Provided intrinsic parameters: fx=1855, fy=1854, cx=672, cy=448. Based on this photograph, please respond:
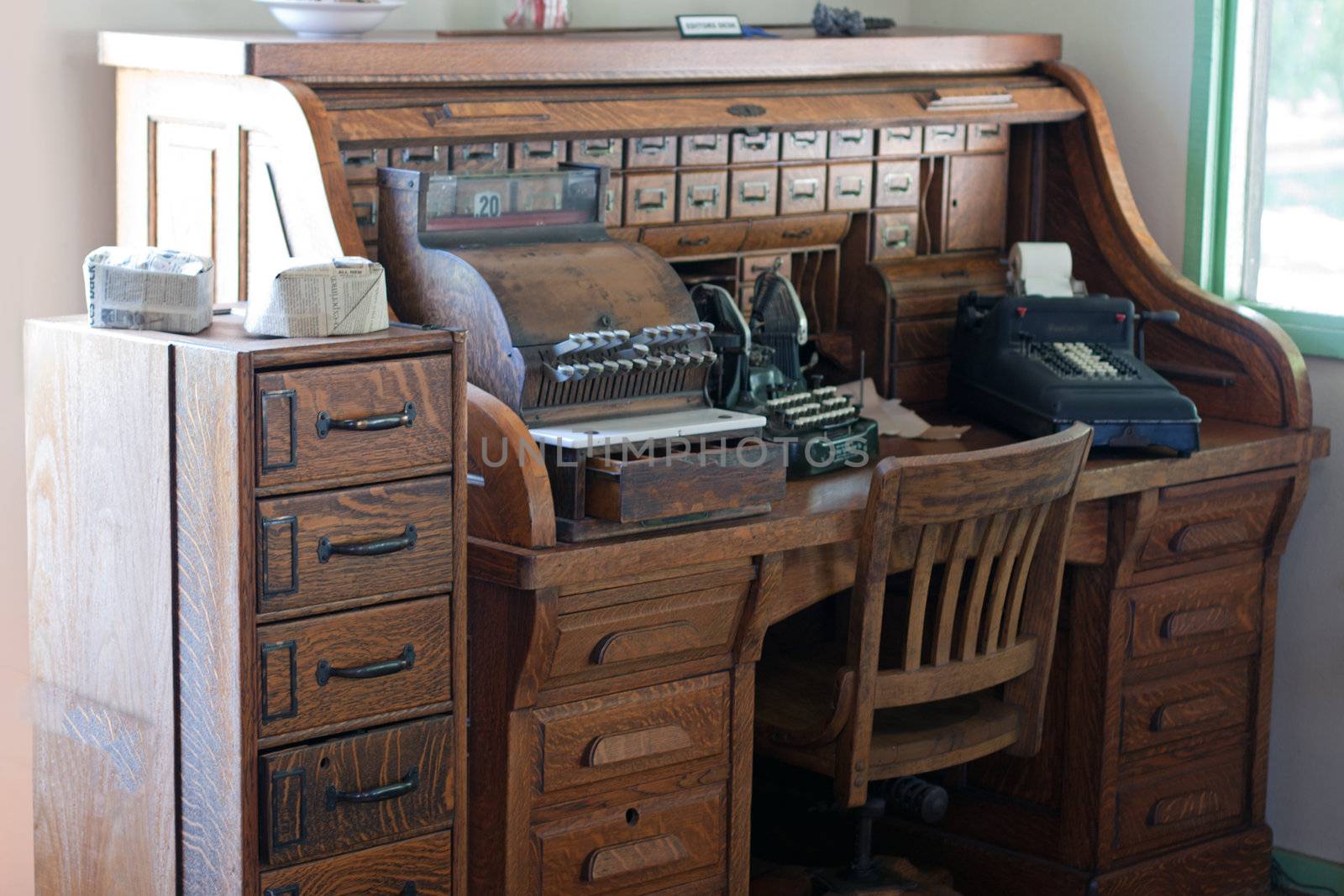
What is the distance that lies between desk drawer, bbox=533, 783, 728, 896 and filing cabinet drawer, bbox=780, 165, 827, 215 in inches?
49.4

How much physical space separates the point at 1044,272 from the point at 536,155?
46.9 inches

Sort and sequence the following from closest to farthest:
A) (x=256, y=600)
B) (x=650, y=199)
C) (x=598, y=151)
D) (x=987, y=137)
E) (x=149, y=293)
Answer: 1. (x=256, y=600)
2. (x=149, y=293)
3. (x=598, y=151)
4. (x=650, y=199)
5. (x=987, y=137)

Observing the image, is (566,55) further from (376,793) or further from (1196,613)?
(1196,613)

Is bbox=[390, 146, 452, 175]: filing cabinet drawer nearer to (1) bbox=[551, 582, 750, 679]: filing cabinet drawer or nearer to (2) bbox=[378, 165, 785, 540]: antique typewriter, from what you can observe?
(2) bbox=[378, 165, 785, 540]: antique typewriter

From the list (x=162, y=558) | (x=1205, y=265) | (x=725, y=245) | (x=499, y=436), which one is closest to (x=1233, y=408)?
(x=1205, y=265)

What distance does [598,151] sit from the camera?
3.44 meters

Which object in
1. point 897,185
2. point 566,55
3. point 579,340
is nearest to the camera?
point 579,340

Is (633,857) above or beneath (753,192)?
beneath

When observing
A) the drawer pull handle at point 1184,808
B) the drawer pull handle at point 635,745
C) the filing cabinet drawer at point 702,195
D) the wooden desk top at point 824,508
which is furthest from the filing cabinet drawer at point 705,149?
the drawer pull handle at point 1184,808

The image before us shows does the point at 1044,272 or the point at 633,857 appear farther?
the point at 1044,272

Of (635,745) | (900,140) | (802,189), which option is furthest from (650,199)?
(635,745)

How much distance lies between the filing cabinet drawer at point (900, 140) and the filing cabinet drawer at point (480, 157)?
94cm

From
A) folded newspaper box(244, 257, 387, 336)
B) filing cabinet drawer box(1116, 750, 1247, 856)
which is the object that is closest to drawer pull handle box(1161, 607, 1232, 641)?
filing cabinet drawer box(1116, 750, 1247, 856)

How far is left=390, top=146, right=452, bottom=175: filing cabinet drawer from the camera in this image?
10.3 ft
